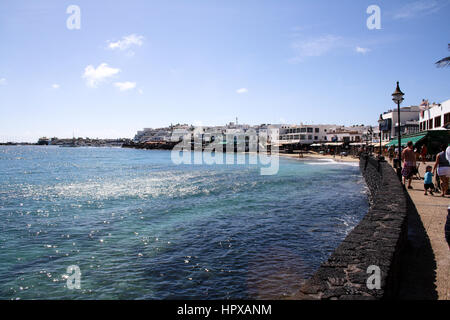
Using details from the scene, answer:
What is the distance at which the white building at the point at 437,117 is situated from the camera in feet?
96.6

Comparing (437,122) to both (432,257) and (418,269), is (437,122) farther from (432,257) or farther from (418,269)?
(418,269)

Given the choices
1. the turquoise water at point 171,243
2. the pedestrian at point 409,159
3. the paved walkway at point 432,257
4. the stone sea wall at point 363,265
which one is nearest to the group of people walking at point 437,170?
the pedestrian at point 409,159

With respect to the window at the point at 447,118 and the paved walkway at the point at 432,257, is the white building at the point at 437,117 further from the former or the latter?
the paved walkway at the point at 432,257

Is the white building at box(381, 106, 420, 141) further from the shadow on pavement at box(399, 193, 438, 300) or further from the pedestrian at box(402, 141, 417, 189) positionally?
the shadow on pavement at box(399, 193, 438, 300)

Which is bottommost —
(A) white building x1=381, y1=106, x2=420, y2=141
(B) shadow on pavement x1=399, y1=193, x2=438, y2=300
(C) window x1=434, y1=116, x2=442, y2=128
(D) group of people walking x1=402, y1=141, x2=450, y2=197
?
(B) shadow on pavement x1=399, y1=193, x2=438, y2=300

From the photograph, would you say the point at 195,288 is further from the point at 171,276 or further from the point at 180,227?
the point at 180,227

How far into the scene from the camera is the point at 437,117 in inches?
1308

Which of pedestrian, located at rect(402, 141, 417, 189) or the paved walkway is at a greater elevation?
pedestrian, located at rect(402, 141, 417, 189)

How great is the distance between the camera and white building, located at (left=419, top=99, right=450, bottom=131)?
29.4 metres

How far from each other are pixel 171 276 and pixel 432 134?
2777cm

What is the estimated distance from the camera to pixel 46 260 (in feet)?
29.5

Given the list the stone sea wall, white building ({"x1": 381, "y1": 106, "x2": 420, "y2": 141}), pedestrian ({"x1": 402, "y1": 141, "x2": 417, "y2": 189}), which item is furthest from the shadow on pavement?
white building ({"x1": 381, "y1": 106, "x2": 420, "y2": 141})
